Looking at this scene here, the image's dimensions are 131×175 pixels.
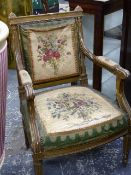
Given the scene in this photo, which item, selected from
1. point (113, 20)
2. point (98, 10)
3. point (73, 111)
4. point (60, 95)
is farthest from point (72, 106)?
point (113, 20)

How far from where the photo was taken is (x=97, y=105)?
1724 mm

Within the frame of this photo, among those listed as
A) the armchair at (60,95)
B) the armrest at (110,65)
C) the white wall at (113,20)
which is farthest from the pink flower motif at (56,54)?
the white wall at (113,20)

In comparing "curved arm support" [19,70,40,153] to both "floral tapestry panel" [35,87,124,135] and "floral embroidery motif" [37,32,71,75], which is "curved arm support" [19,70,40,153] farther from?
"floral embroidery motif" [37,32,71,75]

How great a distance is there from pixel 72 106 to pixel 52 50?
401 mm

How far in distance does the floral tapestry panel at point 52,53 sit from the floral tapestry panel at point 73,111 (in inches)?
5.4

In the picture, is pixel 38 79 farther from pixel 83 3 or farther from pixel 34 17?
pixel 83 3

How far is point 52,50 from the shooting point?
191 cm

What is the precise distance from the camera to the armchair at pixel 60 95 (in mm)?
1556

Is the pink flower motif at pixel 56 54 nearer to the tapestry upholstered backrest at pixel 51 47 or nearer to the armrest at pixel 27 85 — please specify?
the tapestry upholstered backrest at pixel 51 47

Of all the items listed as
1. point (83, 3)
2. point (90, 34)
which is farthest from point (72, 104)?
point (90, 34)


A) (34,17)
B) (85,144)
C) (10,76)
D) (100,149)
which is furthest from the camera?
(10,76)

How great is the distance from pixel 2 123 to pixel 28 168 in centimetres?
53

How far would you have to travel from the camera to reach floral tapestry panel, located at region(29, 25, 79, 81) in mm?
1864

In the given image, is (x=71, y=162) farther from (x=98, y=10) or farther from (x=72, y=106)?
(x=98, y=10)
